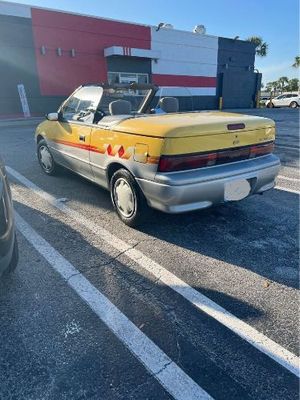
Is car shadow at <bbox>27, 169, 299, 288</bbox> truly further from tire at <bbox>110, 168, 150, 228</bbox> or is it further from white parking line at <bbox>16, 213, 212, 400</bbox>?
white parking line at <bbox>16, 213, 212, 400</bbox>

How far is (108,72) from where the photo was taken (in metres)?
19.9

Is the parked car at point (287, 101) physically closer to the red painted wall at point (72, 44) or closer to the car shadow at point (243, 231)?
the red painted wall at point (72, 44)

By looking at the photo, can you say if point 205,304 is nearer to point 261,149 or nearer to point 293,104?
point 261,149

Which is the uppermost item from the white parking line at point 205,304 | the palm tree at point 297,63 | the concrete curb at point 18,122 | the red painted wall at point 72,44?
the palm tree at point 297,63

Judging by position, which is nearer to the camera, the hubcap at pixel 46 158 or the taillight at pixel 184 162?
the taillight at pixel 184 162

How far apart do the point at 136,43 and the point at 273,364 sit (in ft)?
71.6

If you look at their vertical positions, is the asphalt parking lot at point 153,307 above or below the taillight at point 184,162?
below

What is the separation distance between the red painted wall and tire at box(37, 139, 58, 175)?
1318cm

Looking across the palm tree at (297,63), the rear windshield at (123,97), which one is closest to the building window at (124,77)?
the rear windshield at (123,97)

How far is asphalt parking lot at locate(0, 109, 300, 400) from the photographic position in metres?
1.86

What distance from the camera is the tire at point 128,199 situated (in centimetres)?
352

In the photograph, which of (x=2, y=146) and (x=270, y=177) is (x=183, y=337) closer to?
(x=270, y=177)

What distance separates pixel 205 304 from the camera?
98.0 inches

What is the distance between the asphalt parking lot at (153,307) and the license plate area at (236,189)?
1.56 ft
